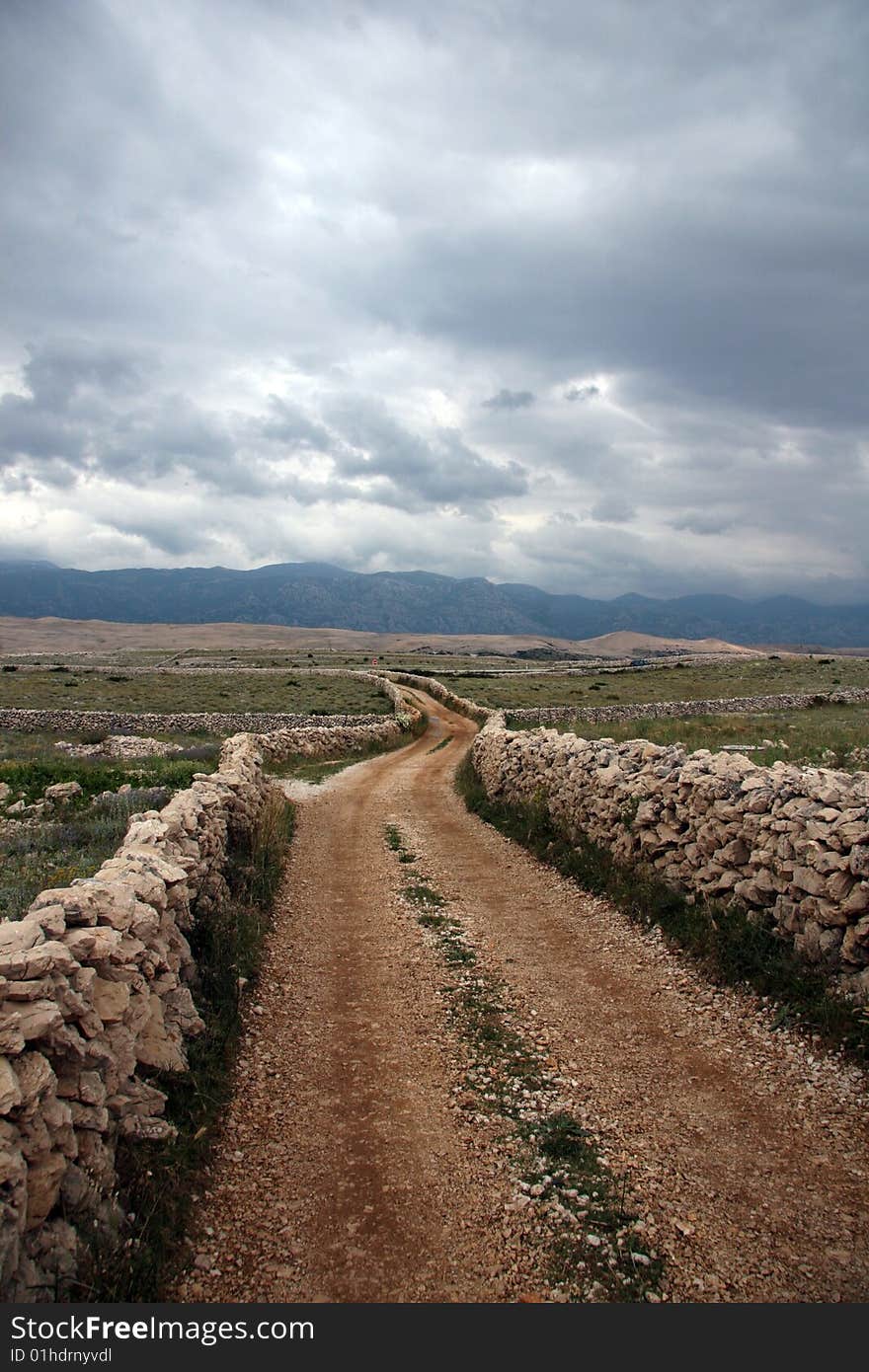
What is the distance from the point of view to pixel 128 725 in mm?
37844

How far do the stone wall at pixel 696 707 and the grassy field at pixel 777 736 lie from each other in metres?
7.60

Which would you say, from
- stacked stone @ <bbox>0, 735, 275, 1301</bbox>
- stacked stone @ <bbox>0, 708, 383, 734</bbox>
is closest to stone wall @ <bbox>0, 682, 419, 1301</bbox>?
stacked stone @ <bbox>0, 735, 275, 1301</bbox>

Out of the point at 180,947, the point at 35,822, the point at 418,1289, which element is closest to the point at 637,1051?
the point at 418,1289

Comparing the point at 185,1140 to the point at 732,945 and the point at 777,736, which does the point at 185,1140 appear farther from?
the point at 777,736

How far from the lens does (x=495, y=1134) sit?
6066 mm

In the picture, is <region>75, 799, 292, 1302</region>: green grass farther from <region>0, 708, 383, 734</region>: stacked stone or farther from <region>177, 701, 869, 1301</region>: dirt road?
<region>0, 708, 383, 734</region>: stacked stone

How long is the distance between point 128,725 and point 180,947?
33.0 meters

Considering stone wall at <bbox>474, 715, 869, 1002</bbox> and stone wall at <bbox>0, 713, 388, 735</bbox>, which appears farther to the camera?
stone wall at <bbox>0, 713, 388, 735</bbox>

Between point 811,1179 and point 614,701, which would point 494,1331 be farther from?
point 614,701

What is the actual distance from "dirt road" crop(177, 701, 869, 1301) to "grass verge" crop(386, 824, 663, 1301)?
0.14 meters

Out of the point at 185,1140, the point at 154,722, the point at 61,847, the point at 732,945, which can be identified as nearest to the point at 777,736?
the point at 732,945

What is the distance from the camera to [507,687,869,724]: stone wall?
38500 millimetres

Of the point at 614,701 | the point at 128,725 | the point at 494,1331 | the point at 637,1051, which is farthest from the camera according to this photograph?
the point at 614,701

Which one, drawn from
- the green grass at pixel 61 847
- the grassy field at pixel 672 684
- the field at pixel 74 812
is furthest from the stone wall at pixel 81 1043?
the grassy field at pixel 672 684
